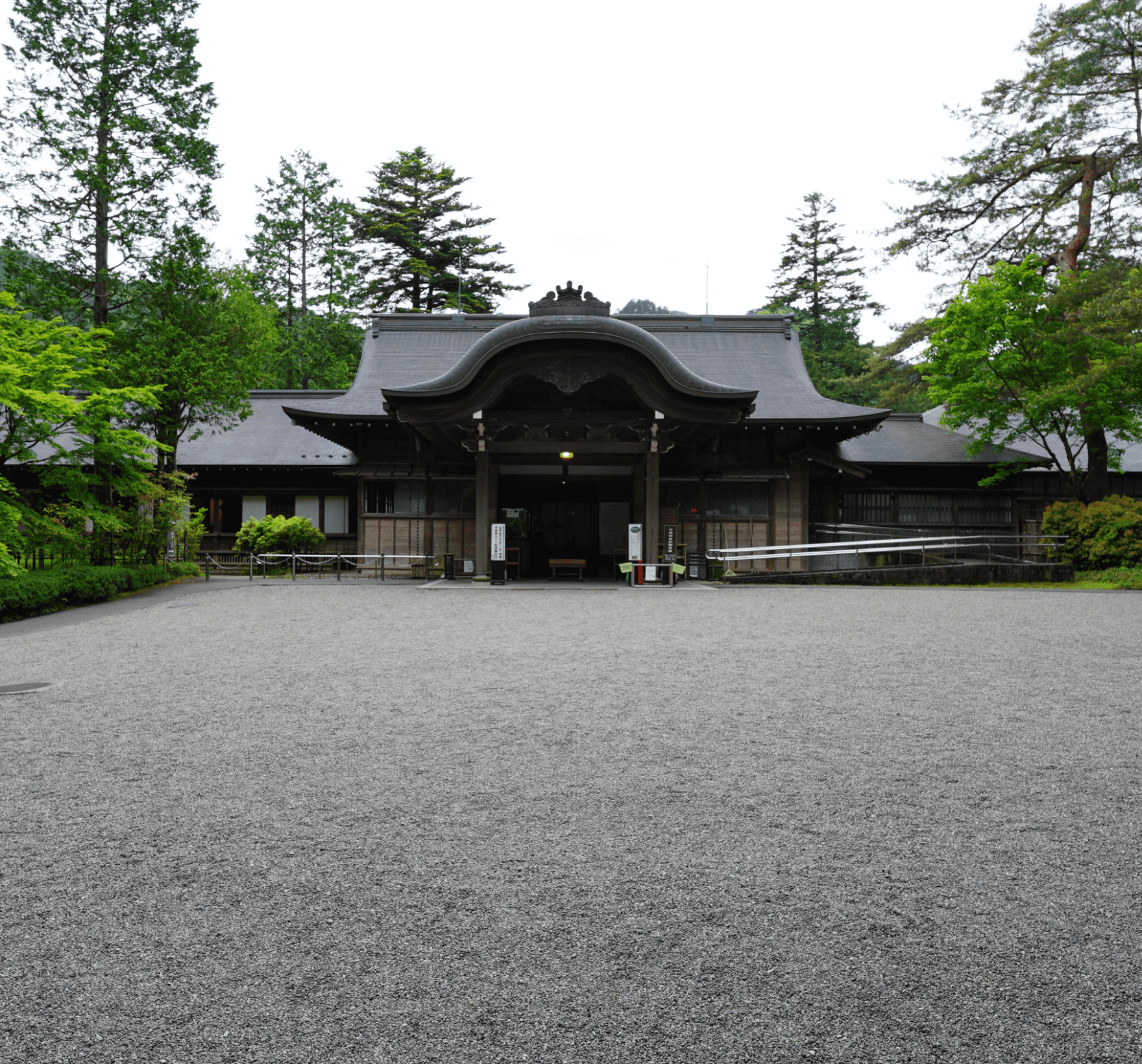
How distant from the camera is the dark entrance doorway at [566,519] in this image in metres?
20.9

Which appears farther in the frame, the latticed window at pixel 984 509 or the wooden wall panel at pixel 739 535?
the latticed window at pixel 984 509

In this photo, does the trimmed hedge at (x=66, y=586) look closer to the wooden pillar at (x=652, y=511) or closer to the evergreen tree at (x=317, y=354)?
the wooden pillar at (x=652, y=511)

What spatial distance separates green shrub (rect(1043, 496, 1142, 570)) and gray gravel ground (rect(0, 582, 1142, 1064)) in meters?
14.1

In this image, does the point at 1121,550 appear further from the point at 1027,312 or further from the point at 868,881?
the point at 868,881

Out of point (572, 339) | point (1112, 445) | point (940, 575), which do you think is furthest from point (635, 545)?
point (1112, 445)

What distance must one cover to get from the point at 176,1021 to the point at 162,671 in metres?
5.57

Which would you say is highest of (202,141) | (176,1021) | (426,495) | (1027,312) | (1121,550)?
(202,141)

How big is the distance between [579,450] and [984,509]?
13569mm

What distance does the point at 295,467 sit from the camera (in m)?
21.9

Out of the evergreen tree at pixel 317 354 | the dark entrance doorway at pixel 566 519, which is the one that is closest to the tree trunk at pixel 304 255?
the evergreen tree at pixel 317 354

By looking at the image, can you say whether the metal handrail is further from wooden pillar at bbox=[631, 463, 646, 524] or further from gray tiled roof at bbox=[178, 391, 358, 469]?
gray tiled roof at bbox=[178, 391, 358, 469]

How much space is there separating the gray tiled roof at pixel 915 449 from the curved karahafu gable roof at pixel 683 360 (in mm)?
1339

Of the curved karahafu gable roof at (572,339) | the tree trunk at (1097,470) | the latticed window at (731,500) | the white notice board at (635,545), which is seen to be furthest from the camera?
the tree trunk at (1097,470)

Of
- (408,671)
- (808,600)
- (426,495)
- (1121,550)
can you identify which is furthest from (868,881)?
(1121,550)
